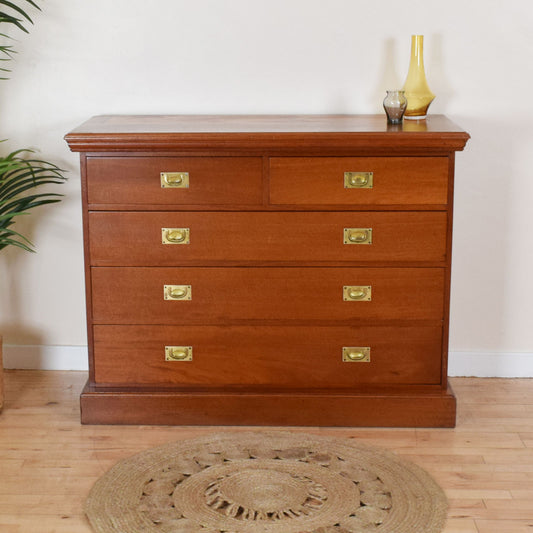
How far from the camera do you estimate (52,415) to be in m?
3.12

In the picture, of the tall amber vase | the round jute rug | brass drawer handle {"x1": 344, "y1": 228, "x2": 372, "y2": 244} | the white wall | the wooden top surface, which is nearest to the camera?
the round jute rug

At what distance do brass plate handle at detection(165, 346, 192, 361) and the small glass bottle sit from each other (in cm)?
101

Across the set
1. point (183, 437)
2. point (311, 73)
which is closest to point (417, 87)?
point (311, 73)

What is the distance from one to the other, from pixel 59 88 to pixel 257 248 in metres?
1.03

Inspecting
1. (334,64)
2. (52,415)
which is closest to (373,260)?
(334,64)

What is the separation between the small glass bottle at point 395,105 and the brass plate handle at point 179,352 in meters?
1.01

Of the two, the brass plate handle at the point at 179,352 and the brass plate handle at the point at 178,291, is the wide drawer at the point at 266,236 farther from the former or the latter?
the brass plate handle at the point at 179,352

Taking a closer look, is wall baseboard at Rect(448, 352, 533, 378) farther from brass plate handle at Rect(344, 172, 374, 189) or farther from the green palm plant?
the green palm plant

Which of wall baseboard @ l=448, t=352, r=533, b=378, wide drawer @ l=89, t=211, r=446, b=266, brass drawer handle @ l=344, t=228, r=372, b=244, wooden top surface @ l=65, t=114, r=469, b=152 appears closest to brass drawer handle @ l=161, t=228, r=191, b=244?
wide drawer @ l=89, t=211, r=446, b=266

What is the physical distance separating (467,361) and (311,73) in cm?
124

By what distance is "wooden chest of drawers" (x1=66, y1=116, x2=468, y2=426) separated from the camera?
9.34 ft

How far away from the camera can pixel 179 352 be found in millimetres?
2996

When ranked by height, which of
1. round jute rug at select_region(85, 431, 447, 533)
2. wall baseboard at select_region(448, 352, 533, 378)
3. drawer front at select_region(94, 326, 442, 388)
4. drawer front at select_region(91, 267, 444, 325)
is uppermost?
drawer front at select_region(91, 267, 444, 325)

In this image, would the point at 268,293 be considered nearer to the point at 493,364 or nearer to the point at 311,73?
the point at 311,73
